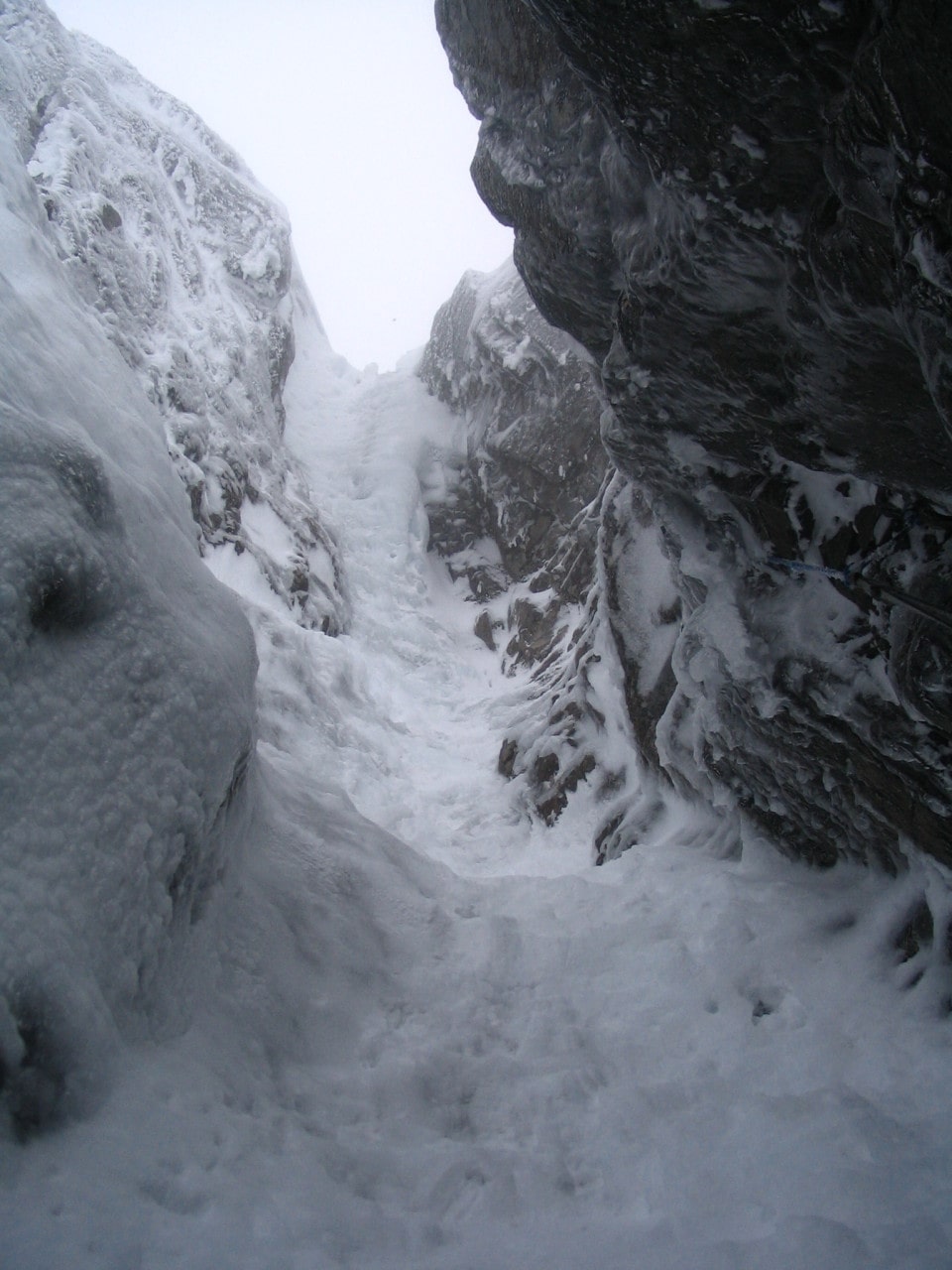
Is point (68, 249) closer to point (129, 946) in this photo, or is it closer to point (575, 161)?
point (575, 161)

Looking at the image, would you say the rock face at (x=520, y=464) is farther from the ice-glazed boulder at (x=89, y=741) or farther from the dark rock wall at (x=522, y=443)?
the ice-glazed boulder at (x=89, y=741)

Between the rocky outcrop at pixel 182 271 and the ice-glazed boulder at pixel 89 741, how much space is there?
831 cm

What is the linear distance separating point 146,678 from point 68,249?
14.2 meters

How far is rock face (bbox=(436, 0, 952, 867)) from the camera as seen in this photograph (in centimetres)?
258

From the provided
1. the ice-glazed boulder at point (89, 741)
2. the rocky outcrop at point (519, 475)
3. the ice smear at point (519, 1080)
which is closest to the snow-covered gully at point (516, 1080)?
the ice smear at point (519, 1080)

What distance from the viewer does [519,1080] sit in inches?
140

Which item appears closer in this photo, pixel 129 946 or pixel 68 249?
pixel 129 946

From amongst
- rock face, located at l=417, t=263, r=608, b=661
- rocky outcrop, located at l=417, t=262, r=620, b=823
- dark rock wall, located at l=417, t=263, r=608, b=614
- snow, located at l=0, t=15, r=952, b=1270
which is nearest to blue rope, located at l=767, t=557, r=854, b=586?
snow, located at l=0, t=15, r=952, b=1270

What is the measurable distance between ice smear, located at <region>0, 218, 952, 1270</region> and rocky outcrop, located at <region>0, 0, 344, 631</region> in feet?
28.4

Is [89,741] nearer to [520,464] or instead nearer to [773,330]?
[773,330]

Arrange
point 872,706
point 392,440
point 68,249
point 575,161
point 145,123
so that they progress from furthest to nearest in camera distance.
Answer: point 392,440, point 145,123, point 68,249, point 575,161, point 872,706

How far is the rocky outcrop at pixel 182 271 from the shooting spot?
536 inches

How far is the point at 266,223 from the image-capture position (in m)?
23.3

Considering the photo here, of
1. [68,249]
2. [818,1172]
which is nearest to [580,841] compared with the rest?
[818,1172]
